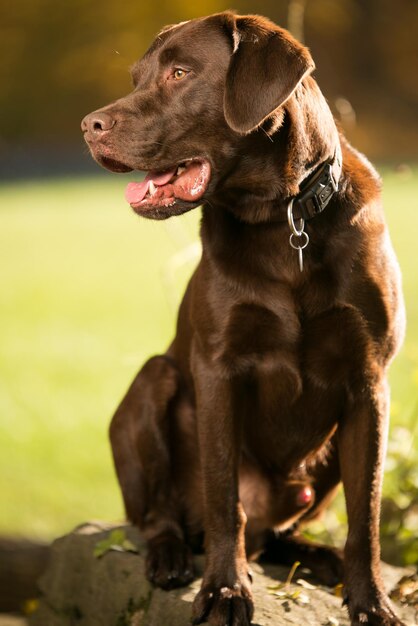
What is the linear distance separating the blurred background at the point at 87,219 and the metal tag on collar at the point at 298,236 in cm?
326

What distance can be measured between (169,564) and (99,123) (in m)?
1.23

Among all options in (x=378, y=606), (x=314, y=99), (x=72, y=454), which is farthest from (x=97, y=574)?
(x=72, y=454)

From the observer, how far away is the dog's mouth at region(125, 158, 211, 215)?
2422mm

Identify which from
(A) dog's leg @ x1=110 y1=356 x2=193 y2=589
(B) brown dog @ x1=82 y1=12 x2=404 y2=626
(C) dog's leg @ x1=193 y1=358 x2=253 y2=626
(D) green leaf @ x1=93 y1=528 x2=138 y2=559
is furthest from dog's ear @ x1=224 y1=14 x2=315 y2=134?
(D) green leaf @ x1=93 y1=528 x2=138 y2=559

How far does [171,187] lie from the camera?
247 centimetres

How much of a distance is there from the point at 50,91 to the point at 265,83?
294 inches

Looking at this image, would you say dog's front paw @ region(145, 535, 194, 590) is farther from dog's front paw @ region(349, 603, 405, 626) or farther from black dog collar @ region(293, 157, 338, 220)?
black dog collar @ region(293, 157, 338, 220)

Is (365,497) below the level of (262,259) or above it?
below

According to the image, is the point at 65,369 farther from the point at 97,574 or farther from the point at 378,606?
the point at 378,606

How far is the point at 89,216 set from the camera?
9.34m

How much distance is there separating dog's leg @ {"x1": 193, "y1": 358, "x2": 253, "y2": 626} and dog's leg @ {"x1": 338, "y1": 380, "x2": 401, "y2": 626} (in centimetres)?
29

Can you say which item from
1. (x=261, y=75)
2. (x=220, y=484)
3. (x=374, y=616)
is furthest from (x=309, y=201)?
(x=374, y=616)

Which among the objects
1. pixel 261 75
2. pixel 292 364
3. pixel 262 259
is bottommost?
pixel 292 364

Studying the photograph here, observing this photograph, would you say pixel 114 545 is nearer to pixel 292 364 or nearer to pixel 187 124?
pixel 292 364
